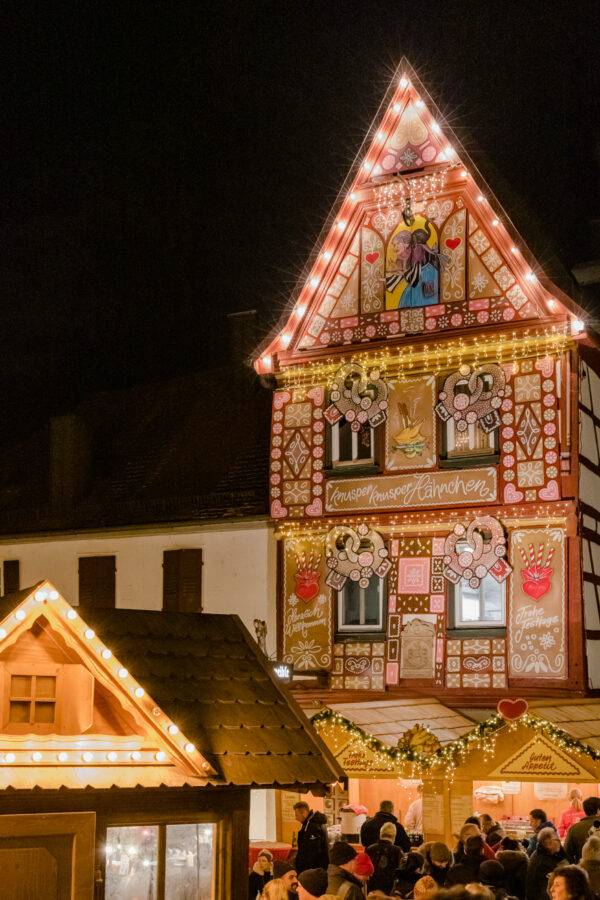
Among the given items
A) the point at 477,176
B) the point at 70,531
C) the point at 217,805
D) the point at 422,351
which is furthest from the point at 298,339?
the point at 217,805

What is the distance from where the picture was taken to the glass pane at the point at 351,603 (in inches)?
861

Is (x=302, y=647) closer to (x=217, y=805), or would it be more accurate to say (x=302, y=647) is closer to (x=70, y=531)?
(x=70, y=531)

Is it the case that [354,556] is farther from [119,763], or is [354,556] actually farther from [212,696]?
[119,763]

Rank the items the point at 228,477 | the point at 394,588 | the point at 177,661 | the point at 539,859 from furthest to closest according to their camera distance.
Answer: the point at 228,477, the point at 394,588, the point at 539,859, the point at 177,661

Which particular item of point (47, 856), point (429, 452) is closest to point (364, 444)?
point (429, 452)

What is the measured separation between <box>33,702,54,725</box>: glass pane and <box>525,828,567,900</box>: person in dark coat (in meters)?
4.59

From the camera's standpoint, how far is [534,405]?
20.2 meters

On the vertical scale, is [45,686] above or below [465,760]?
above

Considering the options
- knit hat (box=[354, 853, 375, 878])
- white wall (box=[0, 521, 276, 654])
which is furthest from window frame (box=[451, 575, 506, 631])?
knit hat (box=[354, 853, 375, 878])

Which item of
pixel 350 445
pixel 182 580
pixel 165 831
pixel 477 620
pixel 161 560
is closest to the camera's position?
pixel 165 831

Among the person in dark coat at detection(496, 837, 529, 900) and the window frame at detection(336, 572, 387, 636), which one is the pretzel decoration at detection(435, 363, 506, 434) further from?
the person in dark coat at detection(496, 837, 529, 900)

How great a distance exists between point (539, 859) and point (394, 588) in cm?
1060

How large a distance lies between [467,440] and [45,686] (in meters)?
13.6

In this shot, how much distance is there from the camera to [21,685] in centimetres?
823
